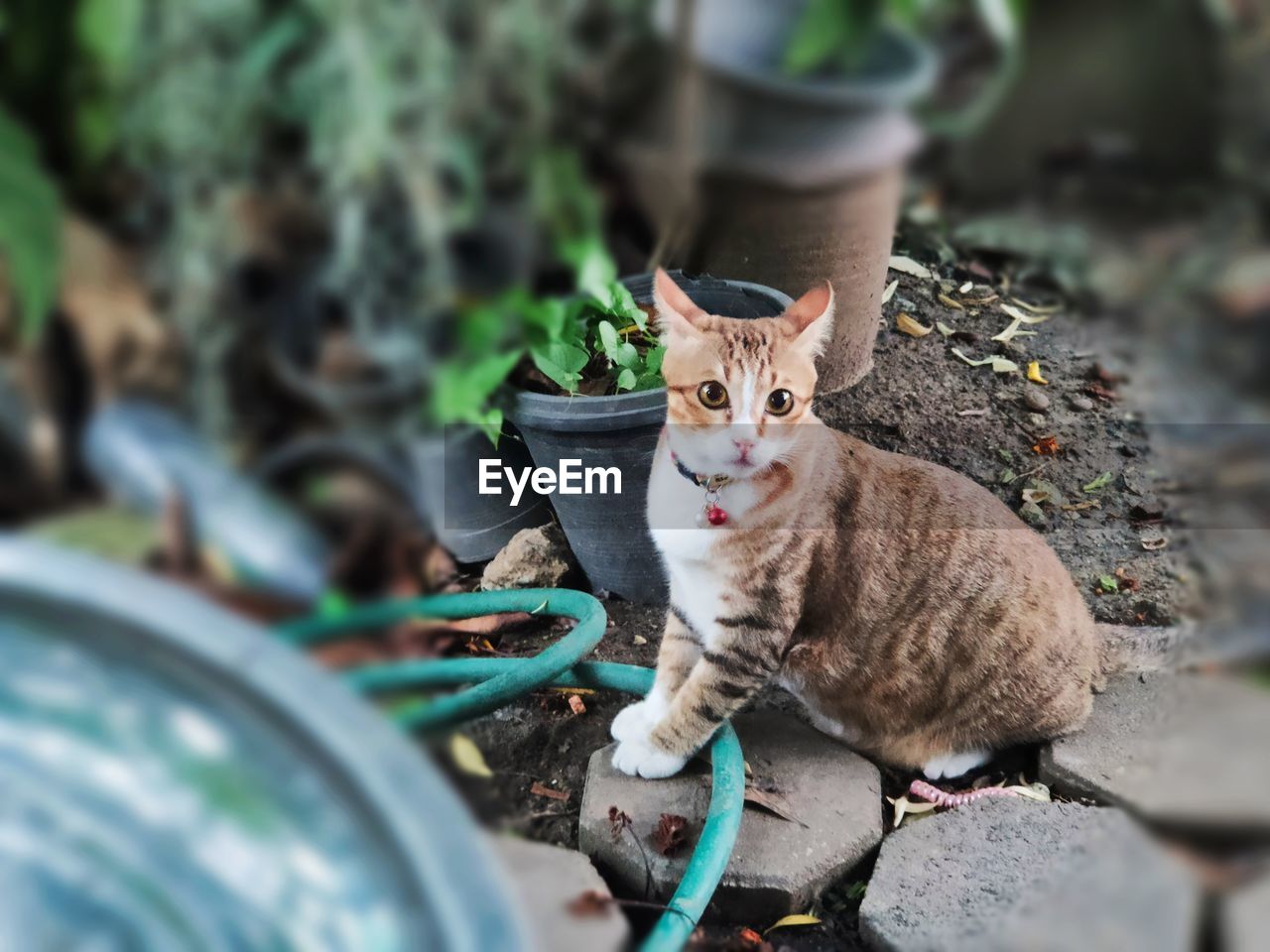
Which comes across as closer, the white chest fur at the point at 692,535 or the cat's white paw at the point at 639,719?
the white chest fur at the point at 692,535

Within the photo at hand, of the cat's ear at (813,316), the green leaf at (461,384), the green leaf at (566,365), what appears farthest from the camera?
the green leaf at (566,365)

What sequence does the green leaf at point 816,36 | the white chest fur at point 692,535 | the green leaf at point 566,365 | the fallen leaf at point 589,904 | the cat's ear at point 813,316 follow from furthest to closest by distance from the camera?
the green leaf at point 566,365, the white chest fur at point 692,535, the cat's ear at point 813,316, the fallen leaf at point 589,904, the green leaf at point 816,36

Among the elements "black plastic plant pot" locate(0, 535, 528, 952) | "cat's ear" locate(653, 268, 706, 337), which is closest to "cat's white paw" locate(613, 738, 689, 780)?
"cat's ear" locate(653, 268, 706, 337)

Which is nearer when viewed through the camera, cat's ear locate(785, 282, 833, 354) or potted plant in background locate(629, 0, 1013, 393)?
potted plant in background locate(629, 0, 1013, 393)

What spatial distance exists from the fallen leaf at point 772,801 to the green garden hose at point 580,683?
0.34 ft

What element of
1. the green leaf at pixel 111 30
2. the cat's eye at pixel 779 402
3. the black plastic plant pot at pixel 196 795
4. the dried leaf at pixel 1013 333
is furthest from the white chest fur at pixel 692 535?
the green leaf at pixel 111 30

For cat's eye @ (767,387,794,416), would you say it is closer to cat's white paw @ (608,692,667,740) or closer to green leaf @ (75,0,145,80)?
cat's white paw @ (608,692,667,740)

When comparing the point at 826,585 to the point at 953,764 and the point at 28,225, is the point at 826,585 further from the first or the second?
the point at 28,225

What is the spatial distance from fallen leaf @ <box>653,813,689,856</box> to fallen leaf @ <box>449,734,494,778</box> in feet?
2.17

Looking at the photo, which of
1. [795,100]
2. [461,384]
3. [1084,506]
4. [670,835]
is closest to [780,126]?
[795,100]

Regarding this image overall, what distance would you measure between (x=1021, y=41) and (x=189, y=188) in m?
0.42

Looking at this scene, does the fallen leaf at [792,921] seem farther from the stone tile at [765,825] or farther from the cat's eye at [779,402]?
the cat's eye at [779,402]

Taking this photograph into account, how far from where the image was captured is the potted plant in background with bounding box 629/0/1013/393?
0.45 metres

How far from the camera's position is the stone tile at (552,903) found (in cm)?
62
